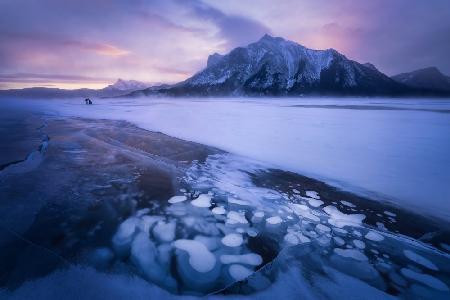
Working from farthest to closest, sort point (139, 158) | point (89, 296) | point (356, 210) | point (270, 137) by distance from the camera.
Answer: point (270, 137) → point (139, 158) → point (356, 210) → point (89, 296)

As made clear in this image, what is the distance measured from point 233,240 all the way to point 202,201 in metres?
1.12

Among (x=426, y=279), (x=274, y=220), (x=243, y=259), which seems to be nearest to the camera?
(x=426, y=279)

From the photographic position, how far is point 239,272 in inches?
98.5

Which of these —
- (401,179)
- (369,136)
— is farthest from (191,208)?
(369,136)

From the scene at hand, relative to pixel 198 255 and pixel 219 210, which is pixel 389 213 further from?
pixel 198 255

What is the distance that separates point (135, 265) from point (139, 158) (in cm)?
411

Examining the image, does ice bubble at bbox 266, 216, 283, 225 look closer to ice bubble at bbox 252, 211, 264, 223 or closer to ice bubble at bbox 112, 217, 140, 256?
ice bubble at bbox 252, 211, 264, 223

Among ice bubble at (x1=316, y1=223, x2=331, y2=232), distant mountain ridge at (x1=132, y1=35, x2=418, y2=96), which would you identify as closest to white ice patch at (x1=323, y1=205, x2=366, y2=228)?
ice bubble at (x1=316, y1=223, x2=331, y2=232)

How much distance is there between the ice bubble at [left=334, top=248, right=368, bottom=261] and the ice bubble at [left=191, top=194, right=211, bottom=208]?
1.85 metres

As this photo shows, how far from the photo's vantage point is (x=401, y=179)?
4969 mm

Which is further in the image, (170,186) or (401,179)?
(401,179)

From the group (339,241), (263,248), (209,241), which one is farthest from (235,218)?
(339,241)

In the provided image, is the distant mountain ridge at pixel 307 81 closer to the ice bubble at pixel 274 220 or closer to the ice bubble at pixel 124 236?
the ice bubble at pixel 274 220

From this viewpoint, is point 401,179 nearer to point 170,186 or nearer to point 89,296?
point 170,186
